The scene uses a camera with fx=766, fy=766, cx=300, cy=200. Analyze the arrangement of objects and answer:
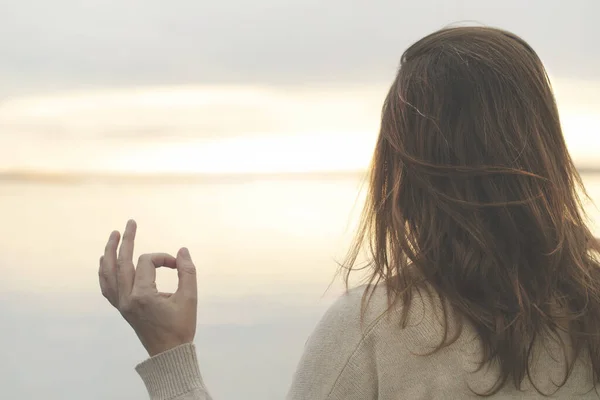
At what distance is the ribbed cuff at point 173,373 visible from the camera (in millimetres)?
692

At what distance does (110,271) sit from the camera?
2.33 ft

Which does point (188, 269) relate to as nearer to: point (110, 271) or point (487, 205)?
point (110, 271)

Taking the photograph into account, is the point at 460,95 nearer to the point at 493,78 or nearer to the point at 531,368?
the point at 493,78

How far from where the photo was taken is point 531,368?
0.62 meters

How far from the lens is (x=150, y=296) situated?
690 millimetres

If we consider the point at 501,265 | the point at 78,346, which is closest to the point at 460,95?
the point at 501,265

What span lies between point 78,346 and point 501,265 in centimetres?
378

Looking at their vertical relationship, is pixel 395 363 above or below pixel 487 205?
below

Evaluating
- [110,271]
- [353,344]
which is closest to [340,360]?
[353,344]

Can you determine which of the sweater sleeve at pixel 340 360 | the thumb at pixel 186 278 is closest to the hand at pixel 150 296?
the thumb at pixel 186 278

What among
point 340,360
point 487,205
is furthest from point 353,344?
point 487,205

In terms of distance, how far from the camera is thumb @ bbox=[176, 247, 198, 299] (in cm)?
71

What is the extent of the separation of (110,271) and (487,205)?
346mm

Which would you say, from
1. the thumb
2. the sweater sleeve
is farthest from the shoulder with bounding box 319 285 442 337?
the thumb
